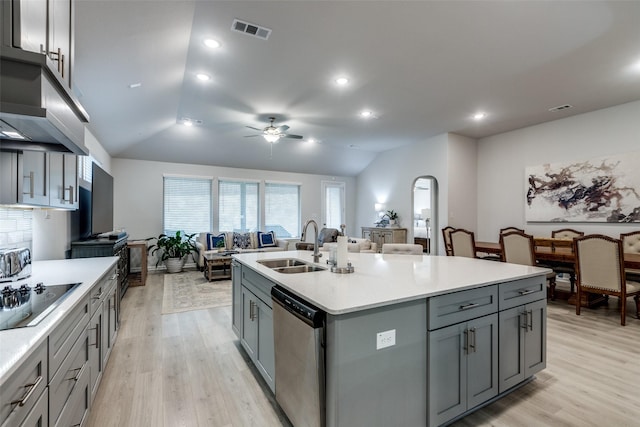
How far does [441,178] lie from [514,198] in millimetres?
1533

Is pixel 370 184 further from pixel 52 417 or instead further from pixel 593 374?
pixel 52 417

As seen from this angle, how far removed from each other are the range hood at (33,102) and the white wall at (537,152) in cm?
692

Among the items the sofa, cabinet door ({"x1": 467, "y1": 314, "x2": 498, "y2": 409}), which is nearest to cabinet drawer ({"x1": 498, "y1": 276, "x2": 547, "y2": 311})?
cabinet door ({"x1": 467, "y1": 314, "x2": 498, "y2": 409})

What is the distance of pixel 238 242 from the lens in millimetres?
7383

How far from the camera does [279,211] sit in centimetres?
869

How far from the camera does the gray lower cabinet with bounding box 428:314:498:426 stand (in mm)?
1663

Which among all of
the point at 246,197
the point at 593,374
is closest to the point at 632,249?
the point at 593,374

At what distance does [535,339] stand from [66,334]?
3019 mm

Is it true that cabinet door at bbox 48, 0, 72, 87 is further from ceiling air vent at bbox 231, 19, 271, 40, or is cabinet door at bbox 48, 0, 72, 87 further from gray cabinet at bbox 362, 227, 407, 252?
gray cabinet at bbox 362, 227, 407, 252

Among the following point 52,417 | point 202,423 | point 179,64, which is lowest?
point 202,423

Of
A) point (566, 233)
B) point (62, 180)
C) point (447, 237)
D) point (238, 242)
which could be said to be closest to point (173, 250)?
point (238, 242)

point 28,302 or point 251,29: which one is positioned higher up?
point 251,29

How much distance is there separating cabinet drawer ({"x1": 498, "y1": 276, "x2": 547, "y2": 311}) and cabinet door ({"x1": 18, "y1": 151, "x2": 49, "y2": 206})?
328 cm

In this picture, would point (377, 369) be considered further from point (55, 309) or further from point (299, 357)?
point (55, 309)
